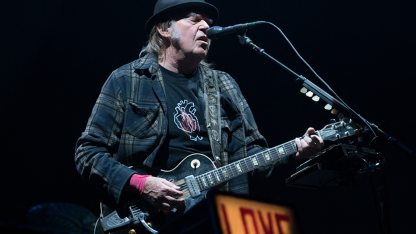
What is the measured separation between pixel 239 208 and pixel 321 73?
321cm

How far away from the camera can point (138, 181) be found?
259cm

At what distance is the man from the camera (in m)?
2.67

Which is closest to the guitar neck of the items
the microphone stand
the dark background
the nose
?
the microphone stand

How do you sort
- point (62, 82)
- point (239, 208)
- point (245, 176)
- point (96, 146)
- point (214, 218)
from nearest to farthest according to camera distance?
point (214, 218) → point (239, 208) → point (96, 146) → point (245, 176) → point (62, 82)

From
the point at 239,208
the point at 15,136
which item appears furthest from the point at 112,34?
the point at 239,208

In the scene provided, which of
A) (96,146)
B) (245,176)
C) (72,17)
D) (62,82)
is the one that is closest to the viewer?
(96,146)

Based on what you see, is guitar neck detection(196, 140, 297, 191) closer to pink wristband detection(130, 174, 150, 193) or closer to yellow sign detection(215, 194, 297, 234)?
pink wristband detection(130, 174, 150, 193)

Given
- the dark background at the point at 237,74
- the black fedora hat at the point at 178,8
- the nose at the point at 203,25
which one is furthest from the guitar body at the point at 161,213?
the dark background at the point at 237,74

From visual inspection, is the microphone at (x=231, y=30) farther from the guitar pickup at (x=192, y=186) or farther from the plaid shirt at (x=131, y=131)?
the guitar pickup at (x=192, y=186)

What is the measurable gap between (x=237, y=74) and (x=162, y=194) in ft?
8.26

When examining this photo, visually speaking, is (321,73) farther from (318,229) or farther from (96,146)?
(96,146)

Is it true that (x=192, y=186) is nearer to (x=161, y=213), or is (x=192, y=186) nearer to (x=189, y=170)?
(x=189, y=170)

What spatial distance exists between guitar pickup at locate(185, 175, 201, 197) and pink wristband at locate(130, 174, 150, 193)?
22 centimetres

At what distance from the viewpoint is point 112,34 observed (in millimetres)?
4465
